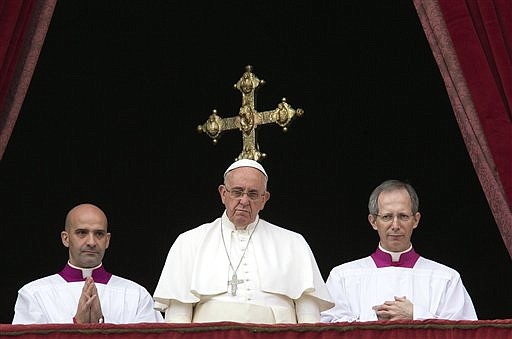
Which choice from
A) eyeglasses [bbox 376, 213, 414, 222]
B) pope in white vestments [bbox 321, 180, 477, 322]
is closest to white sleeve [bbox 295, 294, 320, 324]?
pope in white vestments [bbox 321, 180, 477, 322]

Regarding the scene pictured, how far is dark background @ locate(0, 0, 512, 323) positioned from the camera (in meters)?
8.39

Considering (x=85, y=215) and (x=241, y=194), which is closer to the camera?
(x=241, y=194)

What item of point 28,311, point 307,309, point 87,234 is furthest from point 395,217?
point 28,311

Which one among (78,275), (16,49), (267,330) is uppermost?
(16,49)

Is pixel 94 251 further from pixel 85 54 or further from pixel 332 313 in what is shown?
pixel 85 54

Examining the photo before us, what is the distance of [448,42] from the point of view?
21.2 feet

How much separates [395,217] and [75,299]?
1.62 m

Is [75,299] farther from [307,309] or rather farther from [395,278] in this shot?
[395,278]

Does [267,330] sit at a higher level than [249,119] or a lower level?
lower

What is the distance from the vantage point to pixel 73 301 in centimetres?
725

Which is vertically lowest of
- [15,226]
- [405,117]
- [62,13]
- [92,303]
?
[92,303]

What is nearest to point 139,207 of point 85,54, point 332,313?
point 85,54

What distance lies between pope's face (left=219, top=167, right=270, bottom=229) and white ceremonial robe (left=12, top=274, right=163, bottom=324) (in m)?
0.99

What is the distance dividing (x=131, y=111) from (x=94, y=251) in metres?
1.64
